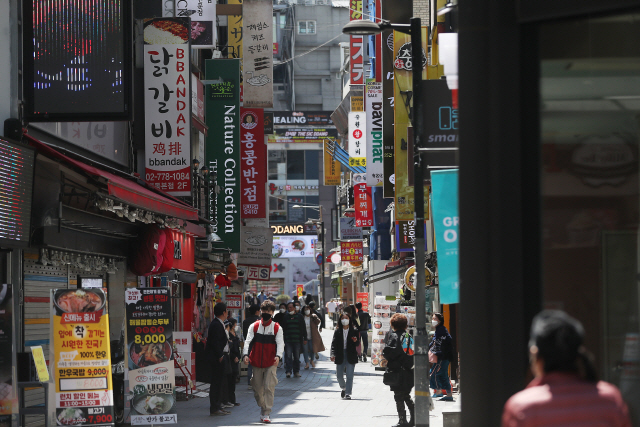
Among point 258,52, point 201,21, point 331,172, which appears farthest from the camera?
point 331,172

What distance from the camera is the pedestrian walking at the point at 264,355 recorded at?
582 inches

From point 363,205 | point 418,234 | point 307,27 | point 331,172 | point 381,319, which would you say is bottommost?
point 381,319

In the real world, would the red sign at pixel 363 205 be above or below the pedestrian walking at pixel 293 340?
above

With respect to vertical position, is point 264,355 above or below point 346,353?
above

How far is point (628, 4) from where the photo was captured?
14.9 ft

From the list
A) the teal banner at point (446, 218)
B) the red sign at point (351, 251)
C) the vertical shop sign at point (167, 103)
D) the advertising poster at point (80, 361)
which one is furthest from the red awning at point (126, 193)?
the red sign at point (351, 251)

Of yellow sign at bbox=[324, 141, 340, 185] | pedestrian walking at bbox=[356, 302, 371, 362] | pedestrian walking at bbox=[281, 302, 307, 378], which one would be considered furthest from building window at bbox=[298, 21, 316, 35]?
pedestrian walking at bbox=[281, 302, 307, 378]

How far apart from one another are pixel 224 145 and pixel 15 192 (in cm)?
1339

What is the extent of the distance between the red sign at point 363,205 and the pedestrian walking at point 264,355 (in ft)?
77.3

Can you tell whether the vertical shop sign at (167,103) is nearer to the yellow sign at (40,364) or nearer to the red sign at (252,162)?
the yellow sign at (40,364)

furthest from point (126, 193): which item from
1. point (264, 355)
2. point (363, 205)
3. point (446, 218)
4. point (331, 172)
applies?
point (331, 172)

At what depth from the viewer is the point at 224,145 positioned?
2419 centimetres

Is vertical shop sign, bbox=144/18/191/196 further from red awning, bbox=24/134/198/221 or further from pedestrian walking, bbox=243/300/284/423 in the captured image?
pedestrian walking, bbox=243/300/284/423

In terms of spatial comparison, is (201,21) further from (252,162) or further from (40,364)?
(40,364)
